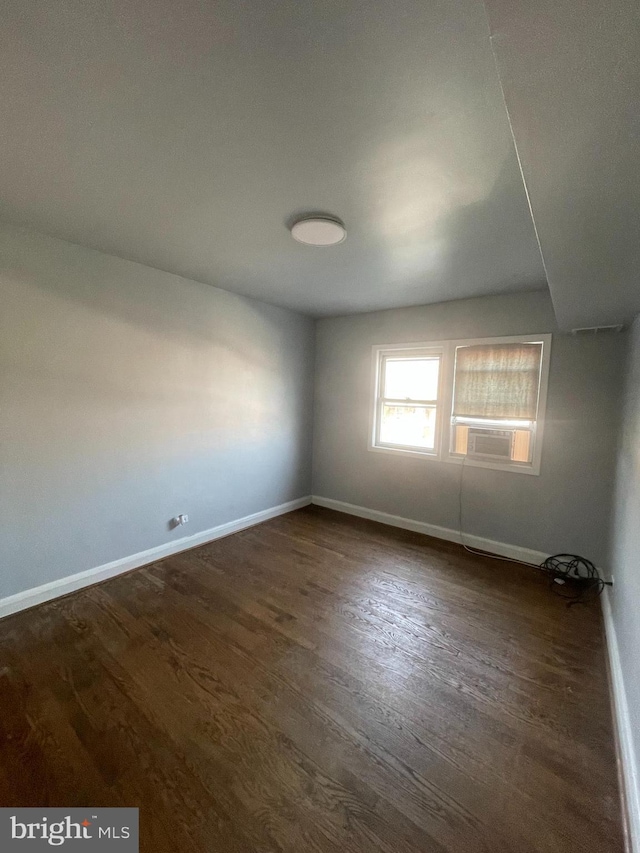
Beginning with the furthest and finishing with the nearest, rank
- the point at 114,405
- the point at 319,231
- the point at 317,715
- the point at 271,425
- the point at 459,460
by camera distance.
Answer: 1. the point at 271,425
2. the point at 459,460
3. the point at 114,405
4. the point at 319,231
5. the point at 317,715

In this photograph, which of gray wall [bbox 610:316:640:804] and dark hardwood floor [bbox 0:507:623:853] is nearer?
dark hardwood floor [bbox 0:507:623:853]

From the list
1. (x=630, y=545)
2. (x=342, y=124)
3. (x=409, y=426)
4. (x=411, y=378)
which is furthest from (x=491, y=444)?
(x=342, y=124)

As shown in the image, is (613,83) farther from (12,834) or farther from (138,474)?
(138,474)

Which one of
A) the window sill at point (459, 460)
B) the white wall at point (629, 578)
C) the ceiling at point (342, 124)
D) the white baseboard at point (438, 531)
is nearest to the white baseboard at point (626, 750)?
the white wall at point (629, 578)

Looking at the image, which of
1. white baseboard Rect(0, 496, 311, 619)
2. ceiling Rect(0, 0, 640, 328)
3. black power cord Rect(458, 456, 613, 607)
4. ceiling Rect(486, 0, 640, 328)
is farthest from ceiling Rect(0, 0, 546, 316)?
black power cord Rect(458, 456, 613, 607)

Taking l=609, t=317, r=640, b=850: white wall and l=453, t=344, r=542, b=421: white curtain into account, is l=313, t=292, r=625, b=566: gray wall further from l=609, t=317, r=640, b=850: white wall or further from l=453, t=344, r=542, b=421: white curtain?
l=609, t=317, r=640, b=850: white wall

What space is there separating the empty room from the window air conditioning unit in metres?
0.03

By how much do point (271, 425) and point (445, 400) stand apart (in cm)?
199

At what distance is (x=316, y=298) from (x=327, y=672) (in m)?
3.18

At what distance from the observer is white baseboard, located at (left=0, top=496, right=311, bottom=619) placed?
2.29 metres

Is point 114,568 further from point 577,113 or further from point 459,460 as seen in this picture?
point 577,113

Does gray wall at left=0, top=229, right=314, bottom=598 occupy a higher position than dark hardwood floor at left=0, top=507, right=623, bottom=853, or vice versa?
gray wall at left=0, top=229, right=314, bottom=598

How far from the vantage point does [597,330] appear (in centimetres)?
276

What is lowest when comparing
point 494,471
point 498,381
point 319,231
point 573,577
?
point 573,577
